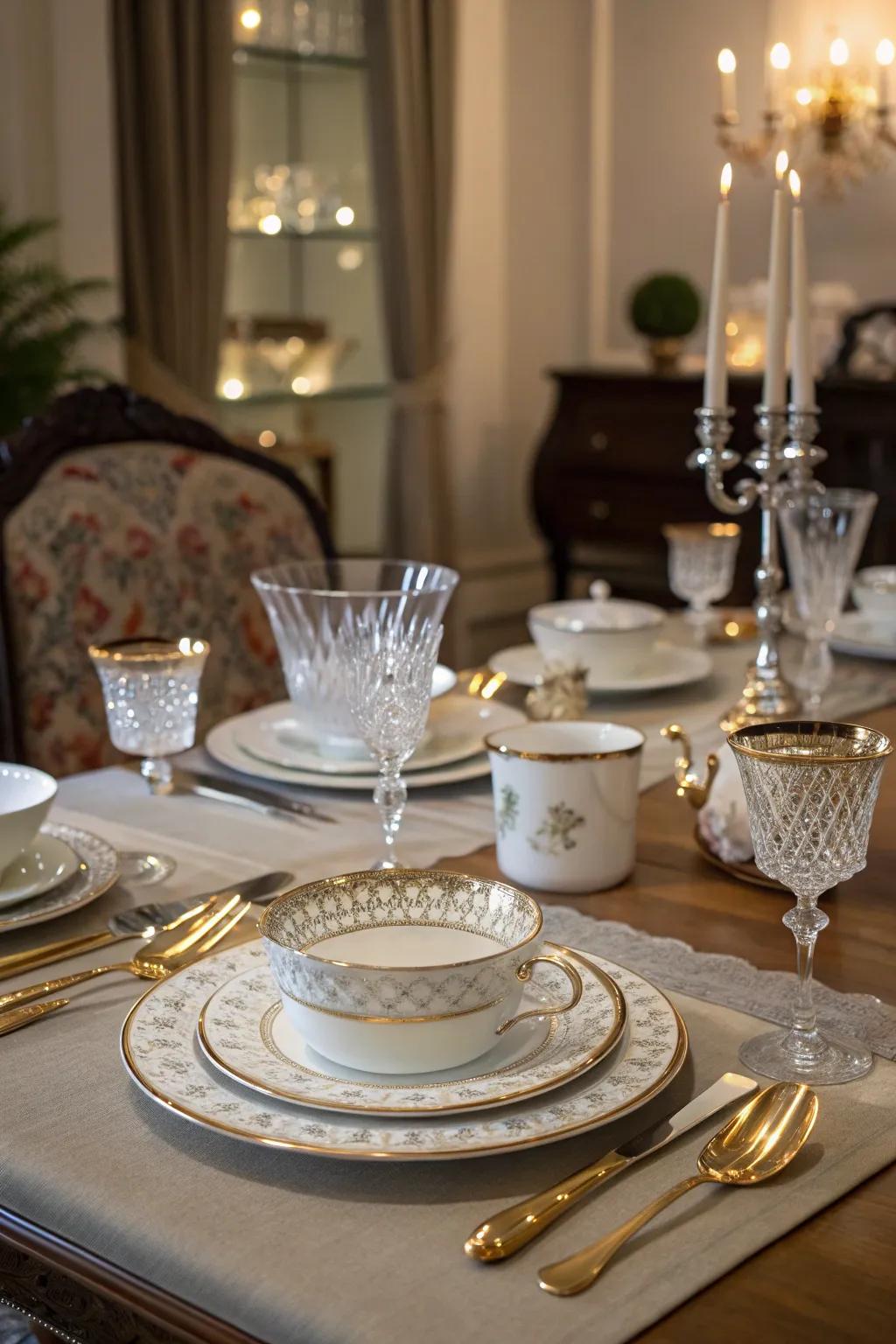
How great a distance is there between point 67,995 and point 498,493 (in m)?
4.05

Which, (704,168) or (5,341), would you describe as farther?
(704,168)

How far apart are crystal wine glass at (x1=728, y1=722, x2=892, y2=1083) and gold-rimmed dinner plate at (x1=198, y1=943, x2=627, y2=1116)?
95 mm

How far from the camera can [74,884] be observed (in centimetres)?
115

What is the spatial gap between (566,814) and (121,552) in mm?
997

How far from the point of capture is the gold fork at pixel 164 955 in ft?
3.20

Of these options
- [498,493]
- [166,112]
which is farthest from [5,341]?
[498,493]

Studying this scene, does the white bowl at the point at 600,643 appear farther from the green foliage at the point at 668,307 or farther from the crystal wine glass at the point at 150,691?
the green foliage at the point at 668,307

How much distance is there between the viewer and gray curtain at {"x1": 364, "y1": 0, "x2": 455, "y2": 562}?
420 centimetres

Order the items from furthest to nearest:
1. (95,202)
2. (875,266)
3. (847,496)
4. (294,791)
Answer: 1. (875,266)
2. (95,202)
3. (847,496)
4. (294,791)

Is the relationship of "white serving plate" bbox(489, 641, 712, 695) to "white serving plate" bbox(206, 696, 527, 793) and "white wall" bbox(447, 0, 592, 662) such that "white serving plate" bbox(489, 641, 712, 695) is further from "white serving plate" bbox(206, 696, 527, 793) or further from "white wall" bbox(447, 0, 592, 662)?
"white wall" bbox(447, 0, 592, 662)

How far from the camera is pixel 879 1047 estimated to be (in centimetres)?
90

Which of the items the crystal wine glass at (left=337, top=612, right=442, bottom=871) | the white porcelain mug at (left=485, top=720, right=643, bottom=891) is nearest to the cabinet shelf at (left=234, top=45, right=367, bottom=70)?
the crystal wine glass at (left=337, top=612, right=442, bottom=871)

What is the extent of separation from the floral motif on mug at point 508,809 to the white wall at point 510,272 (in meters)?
3.54

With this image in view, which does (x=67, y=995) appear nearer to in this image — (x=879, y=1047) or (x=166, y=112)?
(x=879, y=1047)
